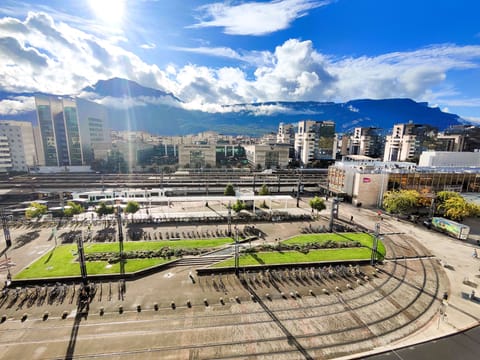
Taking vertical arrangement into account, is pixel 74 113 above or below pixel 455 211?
above

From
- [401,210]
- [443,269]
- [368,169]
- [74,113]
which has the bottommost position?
[443,269]

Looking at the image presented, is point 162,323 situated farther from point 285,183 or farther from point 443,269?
point 285,183

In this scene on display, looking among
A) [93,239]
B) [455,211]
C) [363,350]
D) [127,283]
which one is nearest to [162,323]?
[127,283]

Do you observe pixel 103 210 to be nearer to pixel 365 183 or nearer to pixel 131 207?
pixel 131 207

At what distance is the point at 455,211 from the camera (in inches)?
1400

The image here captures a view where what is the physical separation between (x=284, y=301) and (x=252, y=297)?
273cm

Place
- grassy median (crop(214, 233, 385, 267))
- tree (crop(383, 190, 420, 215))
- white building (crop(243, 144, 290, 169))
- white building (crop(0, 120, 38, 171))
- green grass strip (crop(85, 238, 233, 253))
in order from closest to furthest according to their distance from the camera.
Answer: grassy median (crop(214, 233, 385, 267)) < green grass strip (crop(85, 238, 233, 253)) < tree (crop(383, 190, 420, 215)) < white building (crop(0, 120, 38, 171)) < white building (crop(243, 144, 290, 169))

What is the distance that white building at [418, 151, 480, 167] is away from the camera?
192 feet

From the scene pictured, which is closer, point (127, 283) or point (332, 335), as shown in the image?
point (332, 335)

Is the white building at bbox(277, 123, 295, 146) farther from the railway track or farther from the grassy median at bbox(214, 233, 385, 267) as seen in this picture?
the railway track

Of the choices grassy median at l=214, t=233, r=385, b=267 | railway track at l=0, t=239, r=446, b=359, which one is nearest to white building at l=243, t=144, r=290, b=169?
grassy median at l=214, t=233, r=385, b=267

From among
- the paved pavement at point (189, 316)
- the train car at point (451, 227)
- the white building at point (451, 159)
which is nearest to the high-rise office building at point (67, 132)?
the paved pavement at point (189, 316)

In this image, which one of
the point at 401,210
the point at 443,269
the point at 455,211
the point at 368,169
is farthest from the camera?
the point at 368,169

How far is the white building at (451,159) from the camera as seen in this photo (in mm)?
58594
